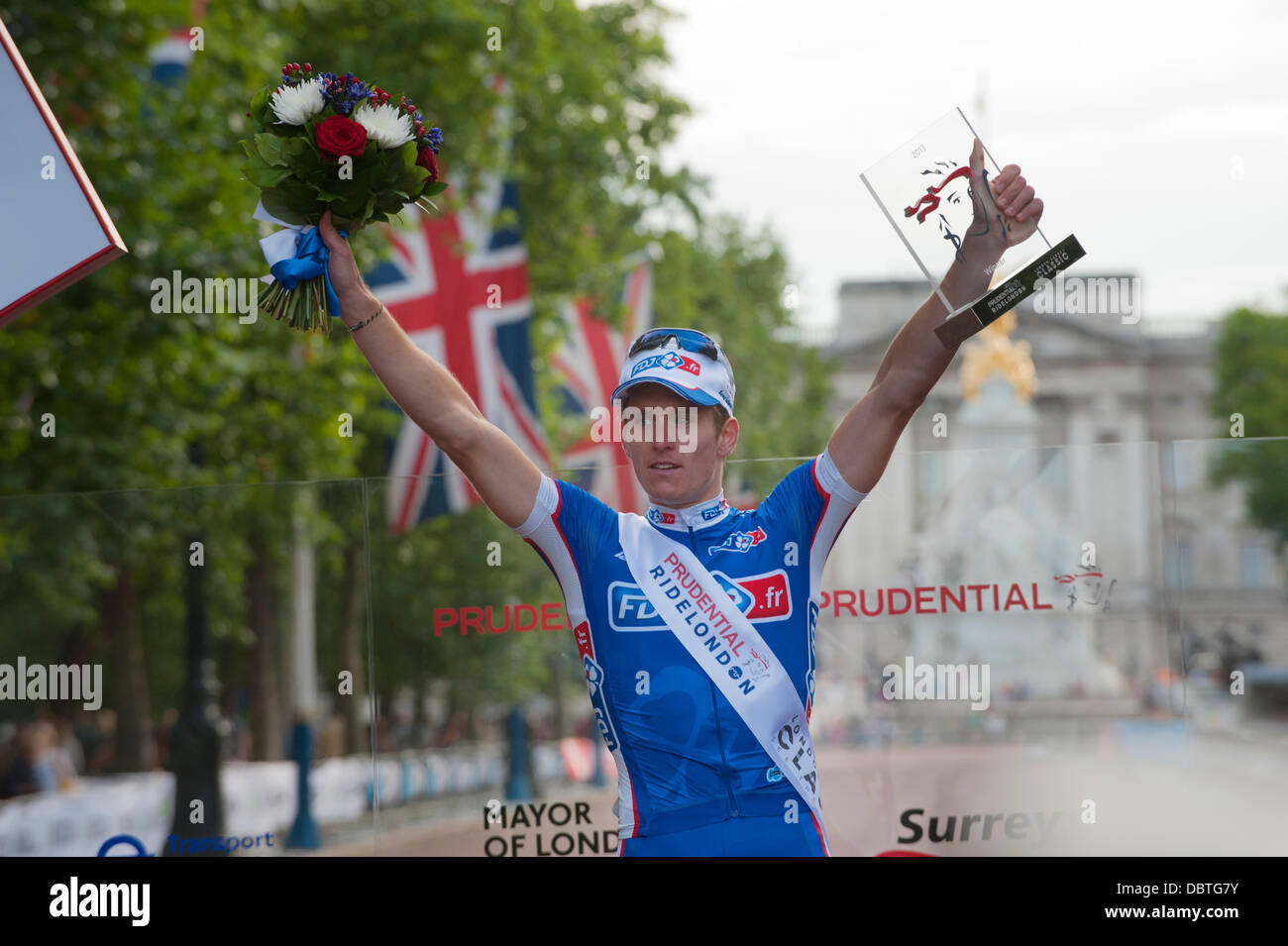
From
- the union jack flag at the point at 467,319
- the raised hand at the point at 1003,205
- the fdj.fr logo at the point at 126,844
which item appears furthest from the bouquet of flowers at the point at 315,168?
the union jack flag at the point at 467,319

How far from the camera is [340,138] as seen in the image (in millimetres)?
3252

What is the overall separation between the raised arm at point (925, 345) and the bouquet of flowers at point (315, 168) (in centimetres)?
111

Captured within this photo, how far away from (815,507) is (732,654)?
1.34 feet

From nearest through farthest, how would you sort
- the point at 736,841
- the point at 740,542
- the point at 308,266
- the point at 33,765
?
the point at 736,841 < the point at 308,266 < the point at 740,542 < the point at 33,765

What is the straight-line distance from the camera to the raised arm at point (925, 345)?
10.8 ft

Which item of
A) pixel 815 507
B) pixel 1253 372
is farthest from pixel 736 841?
pixel 1253 372

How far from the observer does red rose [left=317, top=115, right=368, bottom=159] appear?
10.7ft

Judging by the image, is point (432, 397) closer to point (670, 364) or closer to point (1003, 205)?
point (670, 364)

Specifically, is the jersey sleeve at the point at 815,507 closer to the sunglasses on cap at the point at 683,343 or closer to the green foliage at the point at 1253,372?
the sunglasses on cap at the point at 683,343

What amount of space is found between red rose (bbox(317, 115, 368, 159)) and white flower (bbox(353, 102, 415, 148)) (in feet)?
0.10

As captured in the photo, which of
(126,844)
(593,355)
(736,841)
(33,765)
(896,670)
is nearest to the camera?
(736,841)

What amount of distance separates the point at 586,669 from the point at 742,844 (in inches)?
20.3

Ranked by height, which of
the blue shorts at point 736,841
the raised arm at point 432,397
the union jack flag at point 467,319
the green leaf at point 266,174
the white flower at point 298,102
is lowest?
the blue shorts at point 736,841
